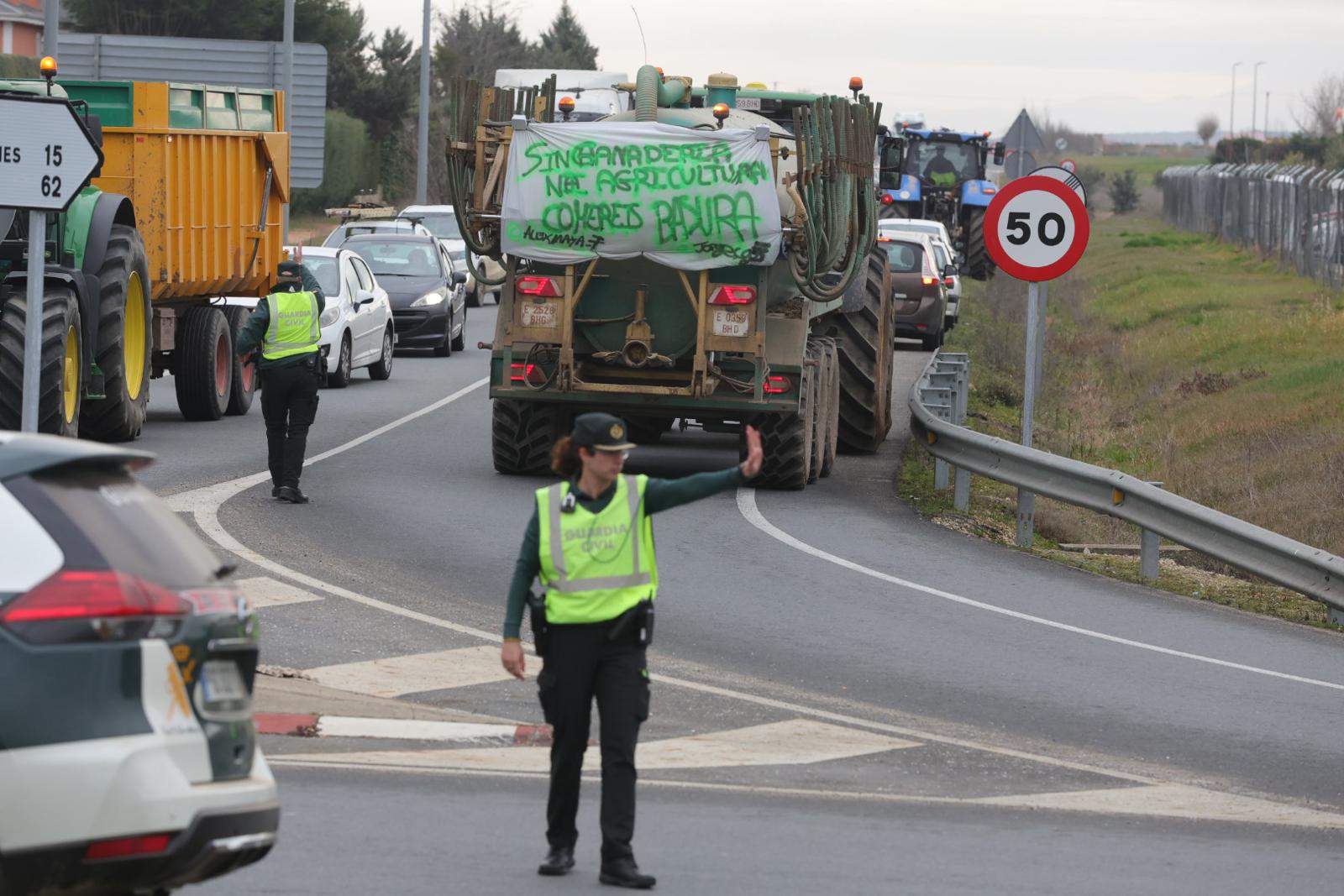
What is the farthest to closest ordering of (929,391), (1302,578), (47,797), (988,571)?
(929,391) < (988,571) < (1302,578) < (47,797)

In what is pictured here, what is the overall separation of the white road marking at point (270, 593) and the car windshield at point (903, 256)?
69.4 ft

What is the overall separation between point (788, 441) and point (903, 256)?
16583mm

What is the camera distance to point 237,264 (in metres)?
21.7

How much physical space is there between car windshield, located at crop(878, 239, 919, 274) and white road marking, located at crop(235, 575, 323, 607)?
21161 mm

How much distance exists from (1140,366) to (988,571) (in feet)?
60.7

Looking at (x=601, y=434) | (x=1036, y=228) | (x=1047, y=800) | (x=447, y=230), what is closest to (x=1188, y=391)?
(x=1036, y=228)

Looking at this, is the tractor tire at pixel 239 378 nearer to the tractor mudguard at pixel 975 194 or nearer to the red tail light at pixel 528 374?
the red tail light at pixel 528 374

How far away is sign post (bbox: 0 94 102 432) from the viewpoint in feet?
38.1

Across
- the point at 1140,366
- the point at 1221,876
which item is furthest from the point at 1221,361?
the point at 1221,876

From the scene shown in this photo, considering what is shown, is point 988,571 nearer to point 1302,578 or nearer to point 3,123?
point 1302,578

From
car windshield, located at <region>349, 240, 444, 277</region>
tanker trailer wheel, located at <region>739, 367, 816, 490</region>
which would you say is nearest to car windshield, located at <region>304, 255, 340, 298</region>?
car windshield, located at <region>349, 240, 444, 277</region>

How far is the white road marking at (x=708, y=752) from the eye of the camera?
8.84 meters

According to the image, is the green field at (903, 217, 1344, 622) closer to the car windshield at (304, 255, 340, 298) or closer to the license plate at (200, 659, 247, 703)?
the car windshield at (304, 255, 340, 298)

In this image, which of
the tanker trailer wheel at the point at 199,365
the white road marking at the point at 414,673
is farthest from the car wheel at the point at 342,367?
the white road marking at the point at 414,673
